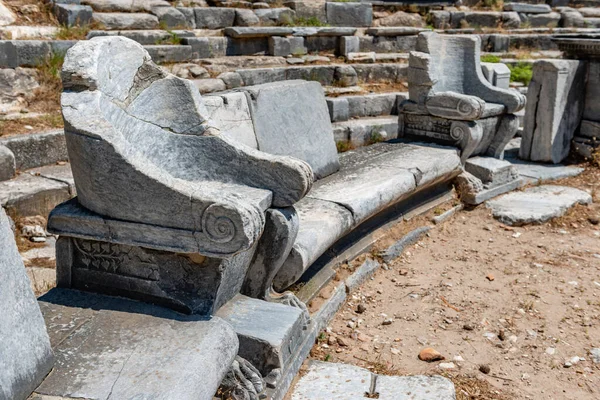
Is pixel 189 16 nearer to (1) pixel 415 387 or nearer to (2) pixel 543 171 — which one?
(2) pixel 543 171

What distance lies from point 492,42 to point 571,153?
14.4ft

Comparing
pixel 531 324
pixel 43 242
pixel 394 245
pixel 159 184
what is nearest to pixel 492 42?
pixel 394 245

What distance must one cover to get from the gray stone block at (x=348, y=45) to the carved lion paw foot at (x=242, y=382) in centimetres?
714

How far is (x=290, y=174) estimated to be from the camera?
3.27 metres

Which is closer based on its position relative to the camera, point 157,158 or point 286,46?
point 157,158

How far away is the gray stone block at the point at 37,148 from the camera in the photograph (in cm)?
516

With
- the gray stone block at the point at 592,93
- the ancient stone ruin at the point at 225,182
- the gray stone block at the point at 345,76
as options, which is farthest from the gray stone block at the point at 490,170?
the gray stone block at the point at 345,76

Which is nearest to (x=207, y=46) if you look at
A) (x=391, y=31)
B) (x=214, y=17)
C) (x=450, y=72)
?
(x=214, y=17)

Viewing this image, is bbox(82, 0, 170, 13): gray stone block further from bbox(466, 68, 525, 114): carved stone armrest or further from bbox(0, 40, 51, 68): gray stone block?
bbox(466, 68, 525, 114): carved stone armrest

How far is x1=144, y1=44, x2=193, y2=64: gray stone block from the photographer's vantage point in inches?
291

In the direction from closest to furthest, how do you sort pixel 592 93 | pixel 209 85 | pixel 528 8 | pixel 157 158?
pixel 157 158, pixel 209 85, pixel 592 93, pixel 528 8

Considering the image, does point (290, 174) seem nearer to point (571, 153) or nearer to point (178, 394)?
point (178, 394)

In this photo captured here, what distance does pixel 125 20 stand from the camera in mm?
8008

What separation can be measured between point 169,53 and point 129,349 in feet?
18.3
